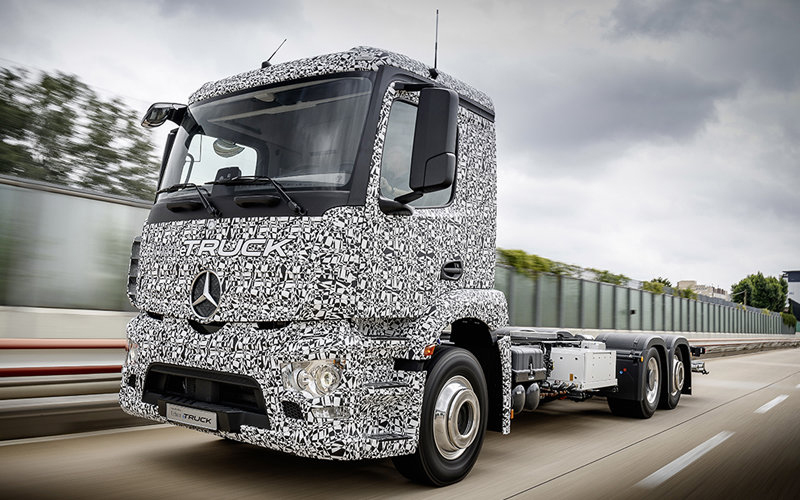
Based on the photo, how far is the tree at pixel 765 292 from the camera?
122250mm

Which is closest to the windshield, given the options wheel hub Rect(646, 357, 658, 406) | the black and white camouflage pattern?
the black and white camouflage pattern

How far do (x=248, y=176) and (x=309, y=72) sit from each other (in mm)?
802

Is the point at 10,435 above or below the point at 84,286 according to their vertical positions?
below

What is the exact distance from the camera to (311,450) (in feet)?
13.1

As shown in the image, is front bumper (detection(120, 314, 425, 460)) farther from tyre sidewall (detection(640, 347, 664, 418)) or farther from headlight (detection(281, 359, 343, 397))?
tyre sidewall (detection(640, 347, 664, 418))

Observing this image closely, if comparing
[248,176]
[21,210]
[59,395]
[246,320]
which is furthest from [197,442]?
[21,210]

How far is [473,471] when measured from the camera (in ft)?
17.7

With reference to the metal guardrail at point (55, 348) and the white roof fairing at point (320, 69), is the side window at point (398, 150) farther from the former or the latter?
the metal guardrail at point (55, 348)

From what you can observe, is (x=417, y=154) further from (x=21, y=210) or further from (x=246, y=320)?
(x=21, y=210)

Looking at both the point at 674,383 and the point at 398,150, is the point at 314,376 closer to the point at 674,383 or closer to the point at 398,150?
the point at 398,150

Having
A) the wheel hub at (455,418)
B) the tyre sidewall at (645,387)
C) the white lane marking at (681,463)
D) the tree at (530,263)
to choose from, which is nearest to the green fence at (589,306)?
the tree at (530,263)

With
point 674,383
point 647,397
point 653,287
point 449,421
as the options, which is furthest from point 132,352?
point 653,287

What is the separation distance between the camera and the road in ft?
14.9

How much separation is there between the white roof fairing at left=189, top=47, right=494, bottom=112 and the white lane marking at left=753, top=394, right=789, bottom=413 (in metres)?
6.91
